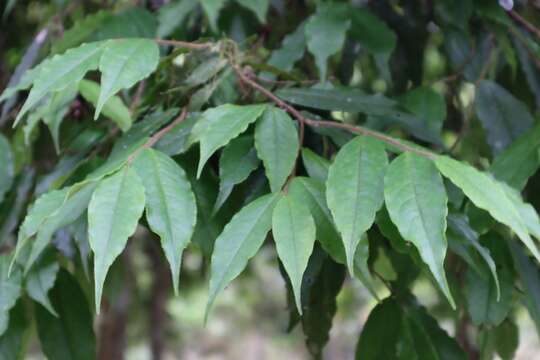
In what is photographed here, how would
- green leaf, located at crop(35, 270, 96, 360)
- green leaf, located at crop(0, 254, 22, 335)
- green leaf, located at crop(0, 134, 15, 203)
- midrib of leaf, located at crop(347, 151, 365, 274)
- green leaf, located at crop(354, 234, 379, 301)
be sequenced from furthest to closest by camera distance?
1. green leaf, located at crop(0, 134, 15, 203)
2. green leaf, located at crop(35, 270, 96, 360)
3. green leaf, located at crop(0, 254, 22, 335)
4. green leaf, located at crop(354, 234, 379, 301)
5. midrib of leaf, located at crop(347, 151, 365, 274)

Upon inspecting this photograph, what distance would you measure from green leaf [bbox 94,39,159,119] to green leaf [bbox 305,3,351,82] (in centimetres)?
30

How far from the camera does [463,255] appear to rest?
1.04 m

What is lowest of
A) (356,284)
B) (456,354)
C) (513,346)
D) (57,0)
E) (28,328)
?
(356,284)

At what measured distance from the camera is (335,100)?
118cm

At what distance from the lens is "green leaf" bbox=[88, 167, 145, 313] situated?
0.88m

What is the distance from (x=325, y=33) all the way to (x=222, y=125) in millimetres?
382

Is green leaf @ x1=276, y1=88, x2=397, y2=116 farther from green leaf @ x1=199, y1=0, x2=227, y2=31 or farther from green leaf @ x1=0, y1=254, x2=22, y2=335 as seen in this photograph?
green leaf @ x1=0, y1=254, x2=22, y2=335

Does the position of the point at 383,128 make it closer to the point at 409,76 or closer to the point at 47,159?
the point at 409,76

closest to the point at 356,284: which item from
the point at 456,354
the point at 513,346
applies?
the point at 513,346

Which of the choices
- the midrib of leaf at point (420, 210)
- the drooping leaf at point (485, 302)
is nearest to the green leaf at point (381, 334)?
the drooping leaf at point (485, 302)

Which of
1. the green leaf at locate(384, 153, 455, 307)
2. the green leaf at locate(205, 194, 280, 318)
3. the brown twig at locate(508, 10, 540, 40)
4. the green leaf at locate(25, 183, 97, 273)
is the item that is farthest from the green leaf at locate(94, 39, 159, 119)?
the brown twig at locate(508, 10, 540, 40)

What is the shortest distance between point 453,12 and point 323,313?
0.54 meters

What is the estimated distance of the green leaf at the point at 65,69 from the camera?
102cm

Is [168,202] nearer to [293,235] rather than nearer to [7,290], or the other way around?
[293,235]
